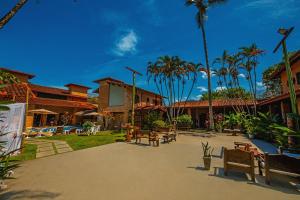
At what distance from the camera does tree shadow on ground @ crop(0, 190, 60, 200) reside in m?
3.96

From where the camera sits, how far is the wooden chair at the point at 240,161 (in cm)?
498

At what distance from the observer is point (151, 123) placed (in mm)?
21062

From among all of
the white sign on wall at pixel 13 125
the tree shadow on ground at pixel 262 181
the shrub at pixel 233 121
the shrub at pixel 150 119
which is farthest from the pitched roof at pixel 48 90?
the tree shadow on ground at pixel 262 181

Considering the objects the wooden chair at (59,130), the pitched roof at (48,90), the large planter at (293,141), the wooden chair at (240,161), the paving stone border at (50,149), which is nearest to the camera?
the wooden chair at (240,161)

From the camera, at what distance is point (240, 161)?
522cm

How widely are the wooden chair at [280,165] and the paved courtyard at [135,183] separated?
388mm

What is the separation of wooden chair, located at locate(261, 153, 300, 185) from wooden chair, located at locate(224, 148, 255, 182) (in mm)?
391

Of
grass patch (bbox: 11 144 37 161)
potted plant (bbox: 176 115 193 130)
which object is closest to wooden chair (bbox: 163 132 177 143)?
grass patch (bbox: 11 144 37 161)

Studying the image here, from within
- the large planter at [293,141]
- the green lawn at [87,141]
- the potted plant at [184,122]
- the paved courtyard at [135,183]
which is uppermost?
the potted plant at [184,122]

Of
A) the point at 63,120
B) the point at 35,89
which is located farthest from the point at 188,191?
the point at 35,89

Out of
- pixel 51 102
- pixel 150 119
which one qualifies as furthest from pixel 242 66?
pixel 51 102

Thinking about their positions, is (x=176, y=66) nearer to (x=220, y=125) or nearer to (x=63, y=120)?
(x=220, y=125)

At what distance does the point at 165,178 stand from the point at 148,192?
111cm

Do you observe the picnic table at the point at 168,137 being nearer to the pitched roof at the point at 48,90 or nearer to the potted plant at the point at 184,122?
the potted plant at the point at 184,122
